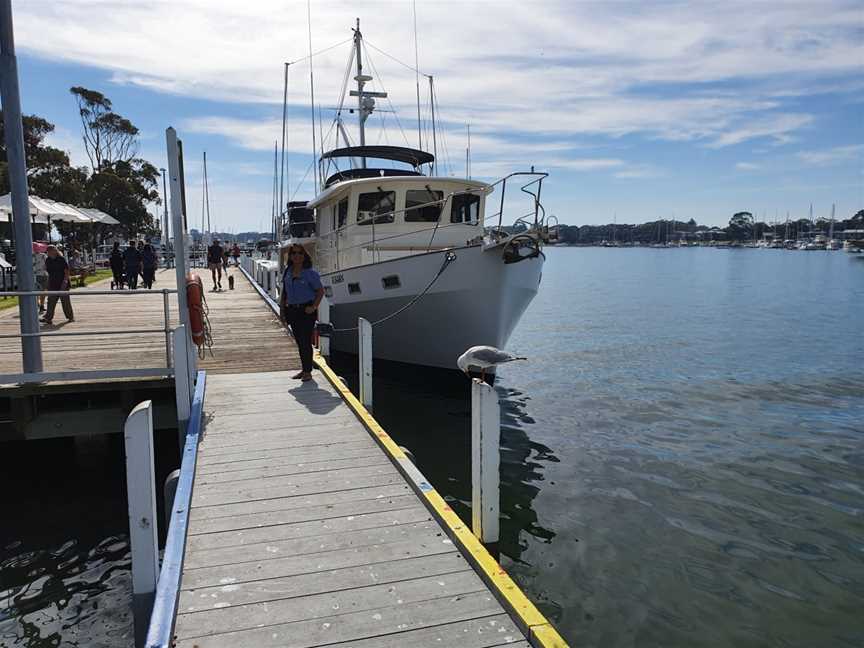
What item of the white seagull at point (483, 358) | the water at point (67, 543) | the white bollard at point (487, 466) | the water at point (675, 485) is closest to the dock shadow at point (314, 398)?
the water at point (675, 485)

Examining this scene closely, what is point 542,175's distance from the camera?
10570 millimetres

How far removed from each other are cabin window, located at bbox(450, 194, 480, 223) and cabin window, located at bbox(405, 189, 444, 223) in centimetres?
34

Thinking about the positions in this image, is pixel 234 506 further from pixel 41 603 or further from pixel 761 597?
pixel 761 597

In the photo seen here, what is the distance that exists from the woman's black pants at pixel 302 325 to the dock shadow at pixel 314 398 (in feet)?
1.17

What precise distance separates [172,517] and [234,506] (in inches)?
18.3

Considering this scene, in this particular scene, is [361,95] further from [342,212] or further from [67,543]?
[67,543]

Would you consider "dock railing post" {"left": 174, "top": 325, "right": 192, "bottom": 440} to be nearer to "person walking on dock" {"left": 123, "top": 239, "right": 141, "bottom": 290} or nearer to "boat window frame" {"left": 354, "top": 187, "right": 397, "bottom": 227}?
"boat window frame" {"left": 354, "top": 187, "right": 397, "bottom": 227}

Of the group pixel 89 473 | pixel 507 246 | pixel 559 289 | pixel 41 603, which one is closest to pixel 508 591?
pixel 41 603

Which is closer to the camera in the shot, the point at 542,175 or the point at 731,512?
the point at 731,512

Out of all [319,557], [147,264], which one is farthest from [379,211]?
[319,557]

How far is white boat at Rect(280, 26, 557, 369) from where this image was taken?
37.4 ft

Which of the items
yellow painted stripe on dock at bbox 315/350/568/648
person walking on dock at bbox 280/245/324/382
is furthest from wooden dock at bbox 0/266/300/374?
yellow painted stripe on dock at bbox 315/350/568/648

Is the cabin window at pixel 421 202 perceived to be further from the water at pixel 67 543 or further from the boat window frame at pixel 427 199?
the water at pixel 67 543

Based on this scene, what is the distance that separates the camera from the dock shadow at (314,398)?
744 cm
